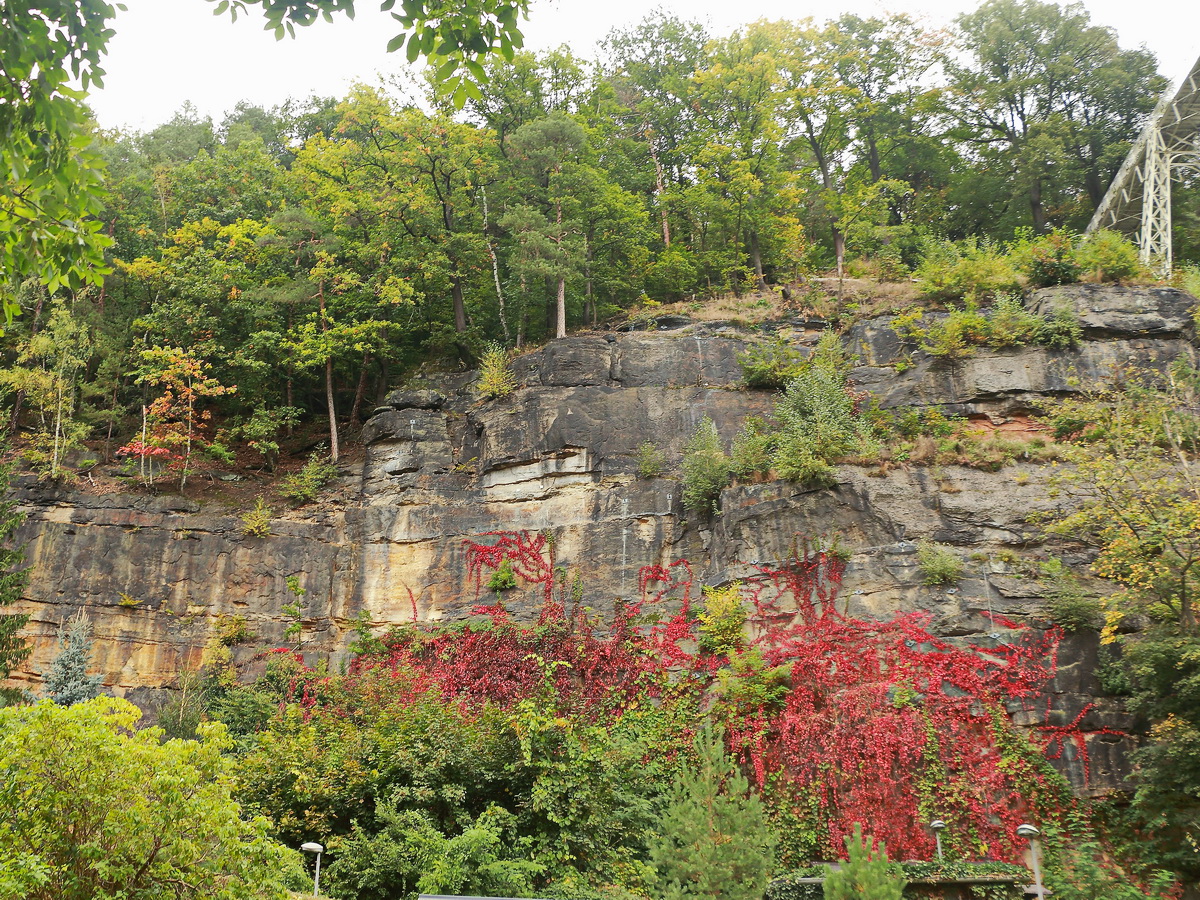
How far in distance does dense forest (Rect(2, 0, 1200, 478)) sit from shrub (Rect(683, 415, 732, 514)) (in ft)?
23.0

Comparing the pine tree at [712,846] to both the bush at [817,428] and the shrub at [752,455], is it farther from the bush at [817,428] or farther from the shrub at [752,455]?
the shrub at [752,455]

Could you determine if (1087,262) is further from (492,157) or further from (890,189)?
(492,157)

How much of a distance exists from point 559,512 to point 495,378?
14.4ft

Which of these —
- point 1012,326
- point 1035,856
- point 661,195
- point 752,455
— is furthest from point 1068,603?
point 661,195

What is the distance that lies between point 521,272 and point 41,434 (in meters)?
12.8

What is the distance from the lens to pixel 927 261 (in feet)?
81.8

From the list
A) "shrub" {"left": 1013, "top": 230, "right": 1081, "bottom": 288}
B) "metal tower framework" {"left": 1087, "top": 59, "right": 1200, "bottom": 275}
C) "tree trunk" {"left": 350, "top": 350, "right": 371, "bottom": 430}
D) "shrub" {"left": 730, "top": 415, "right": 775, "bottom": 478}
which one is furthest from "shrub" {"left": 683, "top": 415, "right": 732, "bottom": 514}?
"metal tower framework" {"left": 1087, "top": 59, "right": 1200, "bottom": 275}

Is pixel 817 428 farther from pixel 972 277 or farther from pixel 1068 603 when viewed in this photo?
pixel 972 277

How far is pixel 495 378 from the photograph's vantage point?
963 inches

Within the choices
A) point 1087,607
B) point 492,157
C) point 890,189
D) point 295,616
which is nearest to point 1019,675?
point 1087,607

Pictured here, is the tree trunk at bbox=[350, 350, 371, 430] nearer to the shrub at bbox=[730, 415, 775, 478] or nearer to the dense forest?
the dense forest

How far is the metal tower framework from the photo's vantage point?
2447 centimetres

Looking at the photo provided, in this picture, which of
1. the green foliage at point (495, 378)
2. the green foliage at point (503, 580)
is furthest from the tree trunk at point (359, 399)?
the green foliage at point (503, 580)

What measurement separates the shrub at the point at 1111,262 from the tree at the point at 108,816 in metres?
22.4
